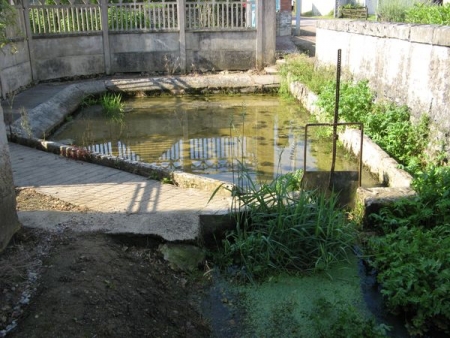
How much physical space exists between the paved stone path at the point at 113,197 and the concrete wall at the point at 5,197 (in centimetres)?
52

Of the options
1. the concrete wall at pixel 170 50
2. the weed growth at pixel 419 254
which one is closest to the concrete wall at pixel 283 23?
the concrete wall at pixel 170 50

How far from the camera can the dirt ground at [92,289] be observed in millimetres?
3227

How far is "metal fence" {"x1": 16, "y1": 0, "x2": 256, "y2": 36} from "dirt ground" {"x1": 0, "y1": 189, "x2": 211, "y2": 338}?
10318 mm

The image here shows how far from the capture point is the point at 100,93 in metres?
12.6

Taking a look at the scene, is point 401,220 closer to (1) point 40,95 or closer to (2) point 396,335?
(2) point 396,335

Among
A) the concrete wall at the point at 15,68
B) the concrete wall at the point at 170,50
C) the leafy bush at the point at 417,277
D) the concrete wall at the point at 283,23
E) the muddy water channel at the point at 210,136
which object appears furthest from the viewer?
the concrete wall at the point at 283,23

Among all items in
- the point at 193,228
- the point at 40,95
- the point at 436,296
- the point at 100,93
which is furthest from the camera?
the point at 100,93

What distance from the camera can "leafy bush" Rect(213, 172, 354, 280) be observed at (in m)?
4.47

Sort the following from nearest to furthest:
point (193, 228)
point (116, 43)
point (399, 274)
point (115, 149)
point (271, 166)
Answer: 1. point (399, 274)
2. point (193, 228)
3. point (271, 166)
4. point (115, 149)
5. point (116, 43)

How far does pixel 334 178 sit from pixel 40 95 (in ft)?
26.0

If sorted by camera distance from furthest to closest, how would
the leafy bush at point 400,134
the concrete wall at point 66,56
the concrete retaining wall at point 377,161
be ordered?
the concrete wall at point 66,56 < the leafy bush at point 400,134 < the concrete retaining wall at point 377,161

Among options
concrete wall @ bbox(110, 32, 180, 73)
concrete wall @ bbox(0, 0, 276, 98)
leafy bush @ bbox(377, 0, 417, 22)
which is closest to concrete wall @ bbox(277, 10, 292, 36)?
concrete wall @ bbox(0, 0, 276, 98)

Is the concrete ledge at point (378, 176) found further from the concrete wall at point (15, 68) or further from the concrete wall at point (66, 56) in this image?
the concrete wall at point (66, 56)

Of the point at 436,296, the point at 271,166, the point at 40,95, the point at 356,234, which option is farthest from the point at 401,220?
the point at 40,95
